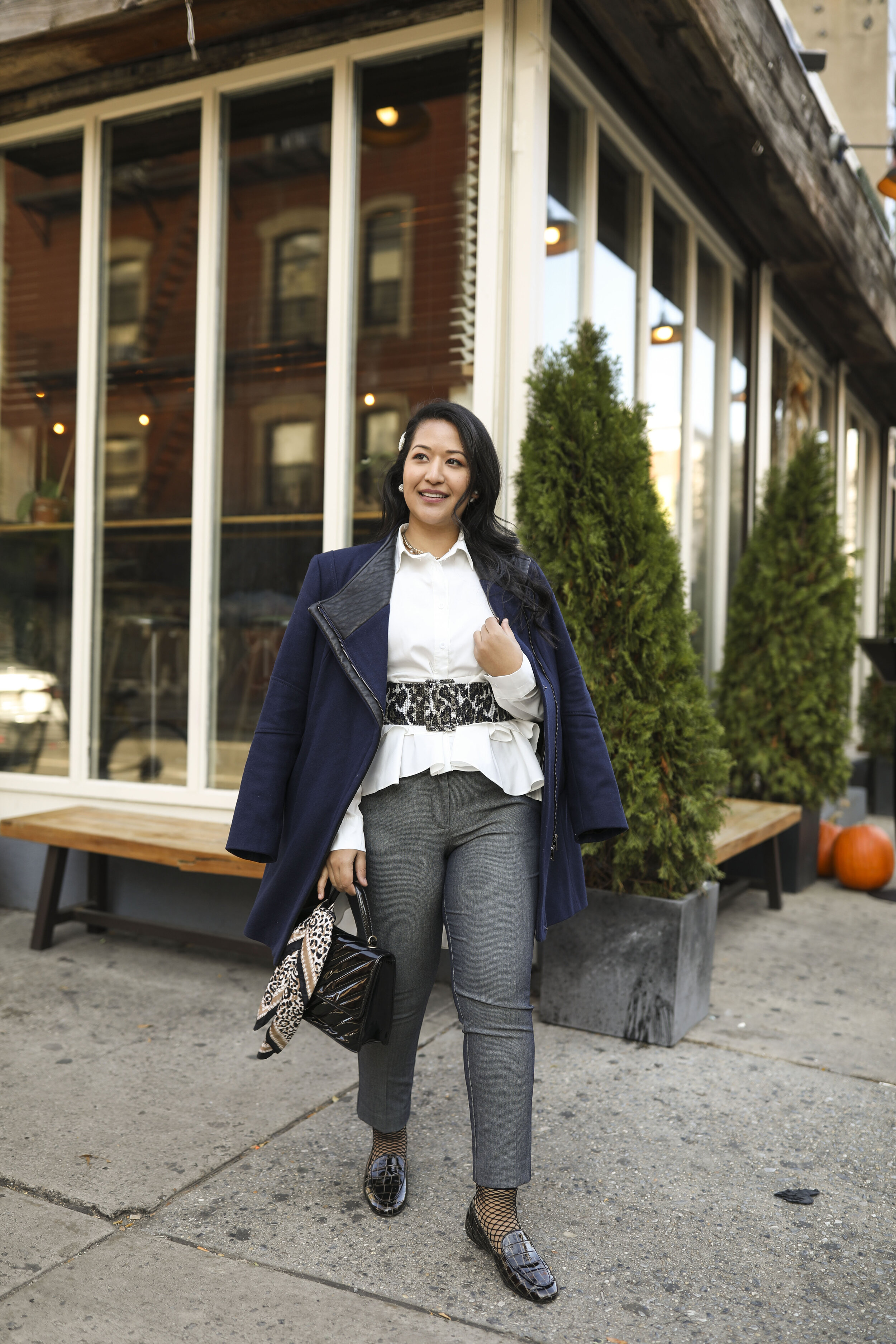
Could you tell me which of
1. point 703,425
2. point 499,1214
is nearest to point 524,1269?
point 499,1214

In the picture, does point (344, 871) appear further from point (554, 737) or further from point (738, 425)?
point (738, 425)

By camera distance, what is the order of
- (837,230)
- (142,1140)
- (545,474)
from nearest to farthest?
(142,1140) → (545,474) → (837,230)

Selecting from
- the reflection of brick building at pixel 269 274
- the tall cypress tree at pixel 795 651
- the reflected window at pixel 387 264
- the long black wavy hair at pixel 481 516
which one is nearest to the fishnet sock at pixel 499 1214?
the long black wavy hair at pixel 481 516

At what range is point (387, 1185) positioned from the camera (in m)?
2.62

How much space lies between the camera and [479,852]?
246 centimetres

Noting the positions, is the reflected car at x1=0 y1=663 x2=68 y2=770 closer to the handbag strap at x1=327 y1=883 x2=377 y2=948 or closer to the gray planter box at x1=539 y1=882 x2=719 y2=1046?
the gray planter box at x1=539 y1=882 x2=719 y2=1046

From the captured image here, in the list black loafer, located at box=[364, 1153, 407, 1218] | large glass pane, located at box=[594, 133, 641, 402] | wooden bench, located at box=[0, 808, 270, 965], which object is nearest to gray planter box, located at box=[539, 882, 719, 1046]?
wooden bench, located at box=[0, 808, 270, 965]

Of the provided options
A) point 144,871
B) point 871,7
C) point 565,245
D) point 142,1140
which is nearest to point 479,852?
point 142,1140

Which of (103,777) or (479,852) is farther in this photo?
(103,777)

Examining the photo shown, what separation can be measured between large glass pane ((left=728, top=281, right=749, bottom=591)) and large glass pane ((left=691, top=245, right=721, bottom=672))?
25cm

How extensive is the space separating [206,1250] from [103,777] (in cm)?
312

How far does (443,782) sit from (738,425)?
17.5ft

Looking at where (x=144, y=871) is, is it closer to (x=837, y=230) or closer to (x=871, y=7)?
(x=837, y=230)

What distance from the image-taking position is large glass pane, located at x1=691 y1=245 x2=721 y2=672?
640 cm
